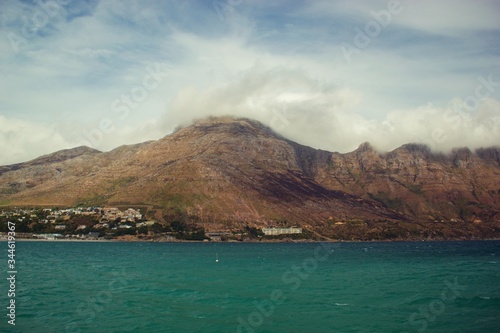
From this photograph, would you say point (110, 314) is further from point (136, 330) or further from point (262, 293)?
point (262, 293)

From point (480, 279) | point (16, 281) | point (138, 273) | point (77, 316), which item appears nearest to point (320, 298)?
point (77, 316)

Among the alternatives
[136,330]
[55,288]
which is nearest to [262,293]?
[136,330]

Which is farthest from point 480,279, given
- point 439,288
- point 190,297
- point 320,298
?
point 190,297

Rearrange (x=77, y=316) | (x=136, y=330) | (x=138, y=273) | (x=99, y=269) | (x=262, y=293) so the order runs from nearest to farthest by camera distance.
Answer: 1. (x=136, y=330)
2. (x=77, y=316)
3. (x=262, y=293)
4. (x=138, y=273)
5. (x=99, y=269)

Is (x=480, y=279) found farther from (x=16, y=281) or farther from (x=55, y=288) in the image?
(x=16, y=281)

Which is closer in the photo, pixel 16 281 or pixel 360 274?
pixel 16 281

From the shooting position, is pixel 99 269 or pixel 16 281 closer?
pixel 16 281

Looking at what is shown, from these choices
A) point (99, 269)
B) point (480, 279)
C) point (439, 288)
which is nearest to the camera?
point (439, 288)

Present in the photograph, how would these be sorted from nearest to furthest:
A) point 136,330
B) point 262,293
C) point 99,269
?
point 136,330 → point 262,293 → point 99,269
